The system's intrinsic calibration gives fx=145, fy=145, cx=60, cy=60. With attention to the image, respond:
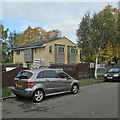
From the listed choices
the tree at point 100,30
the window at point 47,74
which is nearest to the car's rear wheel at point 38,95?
the window at point 47,74

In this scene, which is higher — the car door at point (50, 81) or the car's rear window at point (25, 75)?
the car's rear window at point (25, 75)

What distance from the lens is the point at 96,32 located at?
16766mm

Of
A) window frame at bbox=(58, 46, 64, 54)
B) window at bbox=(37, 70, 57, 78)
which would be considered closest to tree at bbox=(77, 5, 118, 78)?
window at bbox=(37, 70, 57, 78)

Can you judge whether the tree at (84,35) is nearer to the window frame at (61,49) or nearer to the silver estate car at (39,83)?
the silver estate car at (39,83)

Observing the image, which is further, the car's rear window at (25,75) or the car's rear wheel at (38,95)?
the car's rear window at (25,75)

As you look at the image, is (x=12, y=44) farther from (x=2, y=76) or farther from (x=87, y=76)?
(x=2, y=76)

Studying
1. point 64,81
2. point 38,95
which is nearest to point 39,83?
point 38,95

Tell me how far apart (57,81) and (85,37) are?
10.9 metres

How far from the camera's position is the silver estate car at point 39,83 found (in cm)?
714

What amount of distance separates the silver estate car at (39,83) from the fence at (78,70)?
7.69m

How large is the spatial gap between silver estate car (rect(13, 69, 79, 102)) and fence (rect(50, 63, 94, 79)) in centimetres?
769

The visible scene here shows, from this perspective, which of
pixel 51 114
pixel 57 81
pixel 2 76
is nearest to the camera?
pixel 51 114

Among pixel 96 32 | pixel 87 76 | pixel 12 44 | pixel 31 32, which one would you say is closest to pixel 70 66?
pixel 87 76

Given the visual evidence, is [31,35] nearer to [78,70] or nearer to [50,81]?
[78,70]
